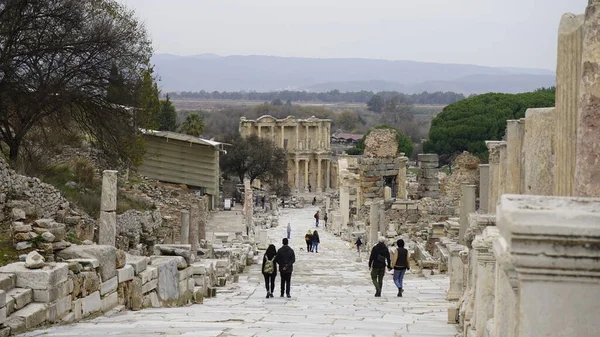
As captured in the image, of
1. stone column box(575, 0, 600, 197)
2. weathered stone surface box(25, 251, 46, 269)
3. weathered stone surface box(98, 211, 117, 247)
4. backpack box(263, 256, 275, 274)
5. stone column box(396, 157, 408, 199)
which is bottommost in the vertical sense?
stone column box(396, 157, 408, 199)

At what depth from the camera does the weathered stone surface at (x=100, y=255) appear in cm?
1338

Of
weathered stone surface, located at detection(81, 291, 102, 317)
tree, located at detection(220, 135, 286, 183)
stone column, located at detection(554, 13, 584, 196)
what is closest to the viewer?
stone column, located at detection(554, 13, 584, 196)

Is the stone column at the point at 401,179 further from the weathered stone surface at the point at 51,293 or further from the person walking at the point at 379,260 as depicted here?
the weathered stone surface at the point at 51,293

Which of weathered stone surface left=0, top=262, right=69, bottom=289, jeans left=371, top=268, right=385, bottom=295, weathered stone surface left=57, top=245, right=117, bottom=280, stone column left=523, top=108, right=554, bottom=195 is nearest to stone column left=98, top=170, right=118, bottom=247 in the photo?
jeans left=371, top=268, right=385, bottom=295

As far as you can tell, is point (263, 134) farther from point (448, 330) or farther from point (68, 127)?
point (448, 330)

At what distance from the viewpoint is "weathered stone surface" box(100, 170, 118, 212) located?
19.3 meters

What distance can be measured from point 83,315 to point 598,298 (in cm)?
970

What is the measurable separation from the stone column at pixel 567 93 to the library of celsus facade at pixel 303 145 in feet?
312

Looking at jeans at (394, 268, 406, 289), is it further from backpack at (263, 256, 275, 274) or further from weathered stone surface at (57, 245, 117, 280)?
weathered stone surface at (57, 245, 117, 280)

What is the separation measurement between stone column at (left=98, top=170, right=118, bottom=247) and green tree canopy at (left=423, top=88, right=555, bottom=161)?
5831 centimetres

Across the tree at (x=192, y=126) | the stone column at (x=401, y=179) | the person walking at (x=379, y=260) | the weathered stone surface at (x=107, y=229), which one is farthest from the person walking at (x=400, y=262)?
the tree at (x=192, y=126)

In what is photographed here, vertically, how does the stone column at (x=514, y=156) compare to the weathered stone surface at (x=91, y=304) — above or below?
above

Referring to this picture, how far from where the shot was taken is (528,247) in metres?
3.77

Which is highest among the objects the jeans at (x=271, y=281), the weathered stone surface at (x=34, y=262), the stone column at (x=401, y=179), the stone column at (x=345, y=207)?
the weathered stone surface at (x=34, y=262)
